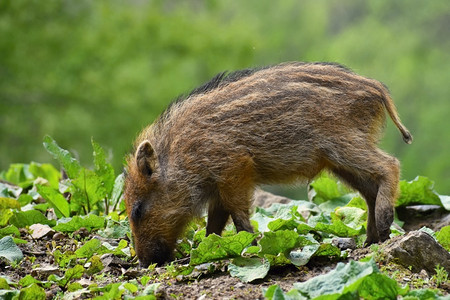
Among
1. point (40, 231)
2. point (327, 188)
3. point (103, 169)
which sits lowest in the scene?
point (327, 188)

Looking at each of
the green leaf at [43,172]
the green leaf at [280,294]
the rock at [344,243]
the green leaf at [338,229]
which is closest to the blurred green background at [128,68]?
the green leaf at [43,172]

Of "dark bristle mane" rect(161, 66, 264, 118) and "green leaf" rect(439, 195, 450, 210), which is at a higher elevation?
"dark bristle mane" rect(161, 66, 264, 118)

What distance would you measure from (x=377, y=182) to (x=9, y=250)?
315cm

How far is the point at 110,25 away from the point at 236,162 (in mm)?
26401

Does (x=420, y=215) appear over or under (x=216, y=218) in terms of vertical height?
under

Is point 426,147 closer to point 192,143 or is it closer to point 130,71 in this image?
point 130,71

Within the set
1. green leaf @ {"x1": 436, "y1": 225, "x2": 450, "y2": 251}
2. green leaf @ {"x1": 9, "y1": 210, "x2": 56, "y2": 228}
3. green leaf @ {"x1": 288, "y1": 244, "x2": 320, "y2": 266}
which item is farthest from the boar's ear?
green leaf @ {"x1": 436, "y1": 225, "x2": 450, "y2": 251}

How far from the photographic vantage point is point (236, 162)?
6.31 meters

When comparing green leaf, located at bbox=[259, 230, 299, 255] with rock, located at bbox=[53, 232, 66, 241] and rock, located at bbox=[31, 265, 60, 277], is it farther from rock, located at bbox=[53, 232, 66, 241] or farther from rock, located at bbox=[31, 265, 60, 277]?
rock, located at bbox=[53, 232, 66, 241]

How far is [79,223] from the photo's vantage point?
22.3 feet

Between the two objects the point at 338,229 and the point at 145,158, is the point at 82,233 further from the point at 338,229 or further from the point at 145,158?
the point at 338,229

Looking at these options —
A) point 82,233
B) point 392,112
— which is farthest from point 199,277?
point 392,112

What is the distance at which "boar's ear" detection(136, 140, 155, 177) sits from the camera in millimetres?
6566

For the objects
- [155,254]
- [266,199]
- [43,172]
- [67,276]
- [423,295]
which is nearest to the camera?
[423,295]
